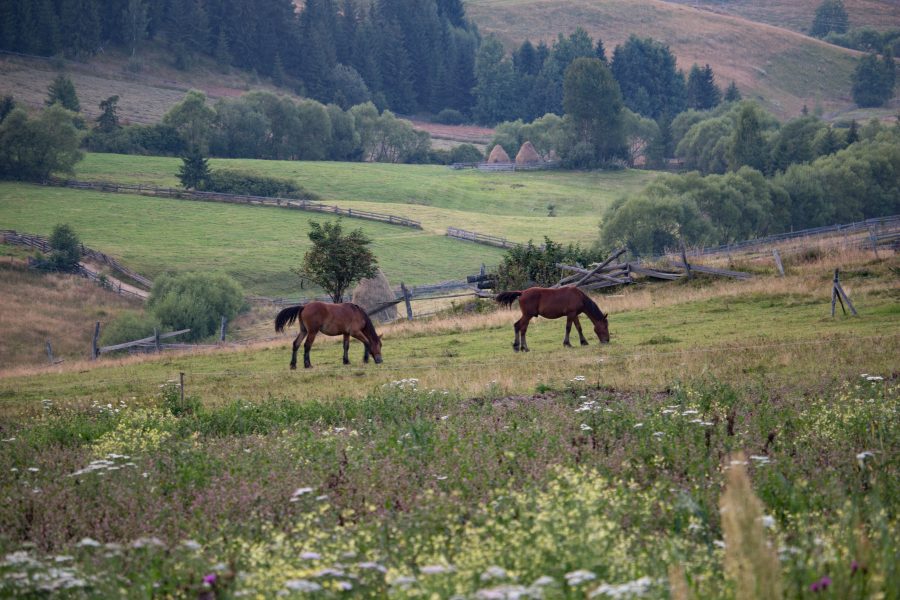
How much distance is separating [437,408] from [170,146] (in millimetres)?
116081

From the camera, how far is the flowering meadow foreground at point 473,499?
288 inches

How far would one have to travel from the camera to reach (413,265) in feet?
251

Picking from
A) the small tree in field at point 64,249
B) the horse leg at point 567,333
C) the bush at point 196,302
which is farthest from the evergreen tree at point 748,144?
the horse leg at point 567,333

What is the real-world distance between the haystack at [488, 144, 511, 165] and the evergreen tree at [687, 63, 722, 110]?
207 feet

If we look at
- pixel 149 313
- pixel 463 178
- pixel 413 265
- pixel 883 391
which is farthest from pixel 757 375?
pixel 463 178

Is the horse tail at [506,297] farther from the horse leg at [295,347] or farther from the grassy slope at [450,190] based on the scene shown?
the grassy slope at [450,190]

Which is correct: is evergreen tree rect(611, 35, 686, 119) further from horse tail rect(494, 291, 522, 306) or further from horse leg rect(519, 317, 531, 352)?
horse leg rect(519, 317, 531, 352)

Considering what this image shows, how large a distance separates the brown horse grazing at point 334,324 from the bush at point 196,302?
32573 millimetres

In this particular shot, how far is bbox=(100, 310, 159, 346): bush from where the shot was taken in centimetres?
5541

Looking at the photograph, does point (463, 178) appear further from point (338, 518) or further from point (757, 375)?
point (338, 518)

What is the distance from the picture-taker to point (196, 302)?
59625 millimetres

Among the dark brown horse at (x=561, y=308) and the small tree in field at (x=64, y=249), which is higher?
Result: the dark brown horse at (x=561, y=308)

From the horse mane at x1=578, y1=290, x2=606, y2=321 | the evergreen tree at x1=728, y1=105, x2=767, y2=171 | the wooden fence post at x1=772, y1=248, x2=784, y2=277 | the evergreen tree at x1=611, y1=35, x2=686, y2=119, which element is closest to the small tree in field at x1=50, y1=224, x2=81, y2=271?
the wooden fence post at x1=772, y1=248, x2=784, y2=277

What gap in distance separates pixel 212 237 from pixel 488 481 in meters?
74.4
